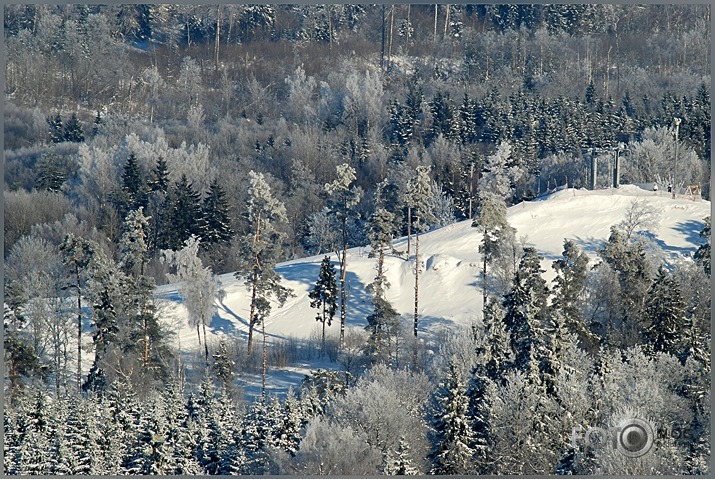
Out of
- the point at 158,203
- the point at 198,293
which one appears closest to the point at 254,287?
the point at 198,293

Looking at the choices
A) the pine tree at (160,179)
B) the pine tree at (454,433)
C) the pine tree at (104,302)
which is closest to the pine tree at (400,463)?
the pine tree at (454,433)

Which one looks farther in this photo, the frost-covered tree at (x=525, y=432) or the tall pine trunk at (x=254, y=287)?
the tall pine trunk at (x=254, y=287)

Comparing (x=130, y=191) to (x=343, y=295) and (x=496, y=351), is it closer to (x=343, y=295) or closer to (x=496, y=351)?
Result: (x=343, y=295)

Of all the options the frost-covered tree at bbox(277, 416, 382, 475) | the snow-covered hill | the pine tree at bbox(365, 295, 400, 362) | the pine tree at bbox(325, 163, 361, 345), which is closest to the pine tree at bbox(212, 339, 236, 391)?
the snow-covered hill

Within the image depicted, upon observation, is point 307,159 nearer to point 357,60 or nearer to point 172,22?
point 357,60

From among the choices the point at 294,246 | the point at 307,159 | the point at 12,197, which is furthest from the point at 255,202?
the point at 307,159

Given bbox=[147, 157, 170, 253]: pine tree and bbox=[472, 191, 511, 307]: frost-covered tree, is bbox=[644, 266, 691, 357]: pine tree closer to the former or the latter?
bbox=[472, 191, 511, 307]: frost-covered tree

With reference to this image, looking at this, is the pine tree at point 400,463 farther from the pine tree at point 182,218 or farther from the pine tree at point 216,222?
the pine tree at point 216,222
